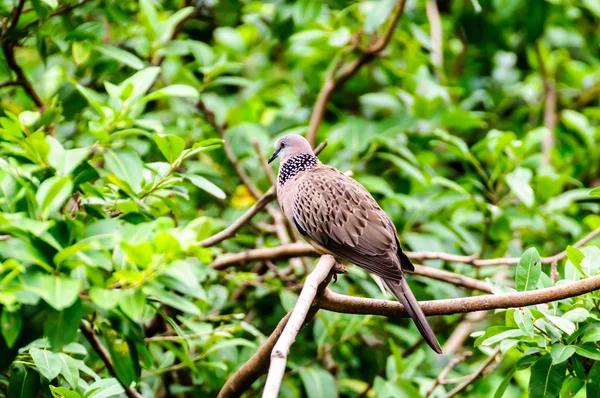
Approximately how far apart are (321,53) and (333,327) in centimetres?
190

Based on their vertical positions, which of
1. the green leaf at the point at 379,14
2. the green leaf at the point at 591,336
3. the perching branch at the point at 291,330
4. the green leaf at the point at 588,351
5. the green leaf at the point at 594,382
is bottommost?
the green leaf at the point at 594,382

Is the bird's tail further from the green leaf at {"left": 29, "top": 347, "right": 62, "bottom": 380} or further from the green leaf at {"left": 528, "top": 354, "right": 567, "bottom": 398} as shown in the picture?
the green leaf at {"left": 29, "top": 347, "right": 62, "bottom": 380}

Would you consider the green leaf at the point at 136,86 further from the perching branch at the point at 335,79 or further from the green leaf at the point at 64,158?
the perching branch at the point at 335,79

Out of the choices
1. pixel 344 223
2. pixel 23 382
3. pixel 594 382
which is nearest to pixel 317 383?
pixel 344 223

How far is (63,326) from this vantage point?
1.79 m

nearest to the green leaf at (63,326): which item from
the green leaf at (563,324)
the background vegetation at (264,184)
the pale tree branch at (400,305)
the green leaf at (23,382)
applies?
the background vegetation at (264,184)

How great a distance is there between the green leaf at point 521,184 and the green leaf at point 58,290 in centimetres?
265

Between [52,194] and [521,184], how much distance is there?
8.88 ft

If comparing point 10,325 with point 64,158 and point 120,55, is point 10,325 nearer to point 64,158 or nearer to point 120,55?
point 64,158

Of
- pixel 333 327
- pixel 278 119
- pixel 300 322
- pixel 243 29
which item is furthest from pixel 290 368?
pixel 243 29

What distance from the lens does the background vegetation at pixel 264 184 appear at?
1.89 m

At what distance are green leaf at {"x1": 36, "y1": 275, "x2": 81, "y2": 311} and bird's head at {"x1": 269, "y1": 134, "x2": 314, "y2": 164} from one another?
83.9 inches

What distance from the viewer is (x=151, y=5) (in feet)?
12.4

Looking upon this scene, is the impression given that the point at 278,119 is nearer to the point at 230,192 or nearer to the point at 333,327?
the point at 230,192
